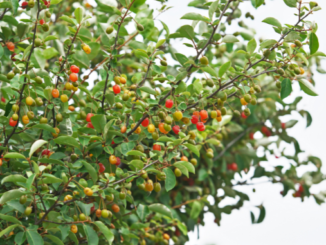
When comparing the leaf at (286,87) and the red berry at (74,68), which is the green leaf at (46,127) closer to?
the red berry at (74,68)

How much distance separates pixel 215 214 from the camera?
4.09 metres

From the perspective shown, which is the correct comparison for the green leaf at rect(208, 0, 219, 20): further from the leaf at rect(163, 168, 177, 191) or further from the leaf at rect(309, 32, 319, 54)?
the leaf at rect(163, 168, 177, 191)

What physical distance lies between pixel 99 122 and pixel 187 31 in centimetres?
78

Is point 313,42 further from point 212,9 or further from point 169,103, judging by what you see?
point 169,103

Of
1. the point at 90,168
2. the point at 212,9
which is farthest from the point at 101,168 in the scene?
the point at 212,9

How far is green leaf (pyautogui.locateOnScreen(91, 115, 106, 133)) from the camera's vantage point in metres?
2.04

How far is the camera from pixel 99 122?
6.81 ft

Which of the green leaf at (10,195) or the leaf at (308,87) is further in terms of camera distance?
the leaf at (308,87)

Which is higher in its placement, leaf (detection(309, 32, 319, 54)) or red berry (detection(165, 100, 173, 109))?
leaf (detection(309, 32, 319, 54))

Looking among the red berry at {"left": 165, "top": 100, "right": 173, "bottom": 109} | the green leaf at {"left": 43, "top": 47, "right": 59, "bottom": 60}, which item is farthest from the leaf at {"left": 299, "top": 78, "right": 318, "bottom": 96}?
the green leaf at {"left": 43, "top": 47, "right": 59, "bottom": 60}

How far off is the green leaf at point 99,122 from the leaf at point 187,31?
2.38ft

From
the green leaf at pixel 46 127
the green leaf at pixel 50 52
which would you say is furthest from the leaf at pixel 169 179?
the green leaf at pixel 50 52

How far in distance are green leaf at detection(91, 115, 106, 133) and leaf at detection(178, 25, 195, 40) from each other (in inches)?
28.5

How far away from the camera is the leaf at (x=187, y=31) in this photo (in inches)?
83.8
